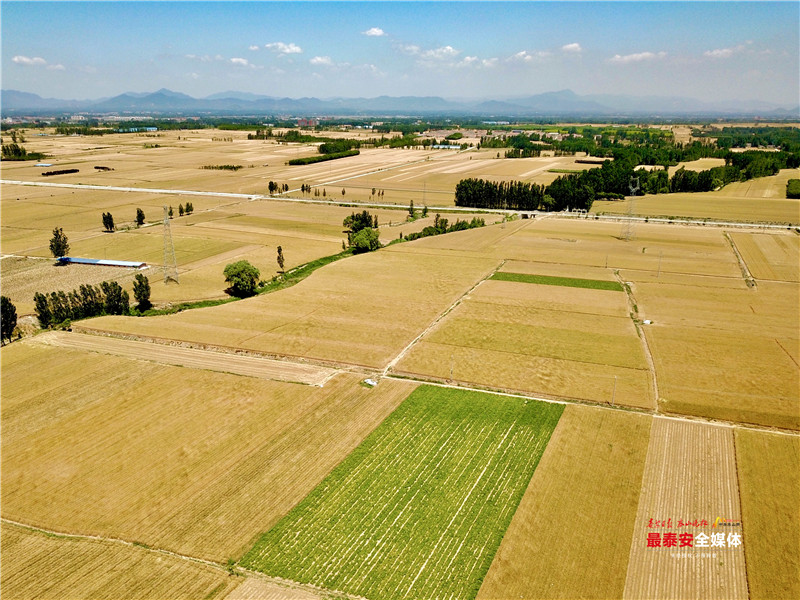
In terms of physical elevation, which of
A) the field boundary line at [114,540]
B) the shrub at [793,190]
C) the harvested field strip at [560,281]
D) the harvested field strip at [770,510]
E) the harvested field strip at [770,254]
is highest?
the shrub at [793,190]

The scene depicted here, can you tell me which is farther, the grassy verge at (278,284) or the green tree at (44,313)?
the grassy verge at (278,284)

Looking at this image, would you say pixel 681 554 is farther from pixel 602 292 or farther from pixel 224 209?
pixel 224 209

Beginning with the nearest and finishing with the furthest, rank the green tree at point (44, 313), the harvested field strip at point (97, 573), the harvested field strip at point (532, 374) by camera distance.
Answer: the harvested field strip at point (97, 573)
the harvested field strip at point (532, 374)
the green tree at point (44, 313)

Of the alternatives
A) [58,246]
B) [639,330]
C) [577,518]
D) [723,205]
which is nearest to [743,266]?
[639,330]

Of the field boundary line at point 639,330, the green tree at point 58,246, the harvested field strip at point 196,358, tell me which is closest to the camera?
the field boundary line at point 639,330

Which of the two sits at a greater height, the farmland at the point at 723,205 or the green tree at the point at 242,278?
the farmland at the point at 723,205

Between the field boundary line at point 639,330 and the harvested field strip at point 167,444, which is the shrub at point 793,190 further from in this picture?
the harvested field strip at point 167,444

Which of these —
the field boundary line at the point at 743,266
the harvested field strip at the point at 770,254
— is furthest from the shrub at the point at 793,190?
the field boundary line at the point at 743,266

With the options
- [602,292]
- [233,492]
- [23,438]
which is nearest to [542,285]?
[602,292]
